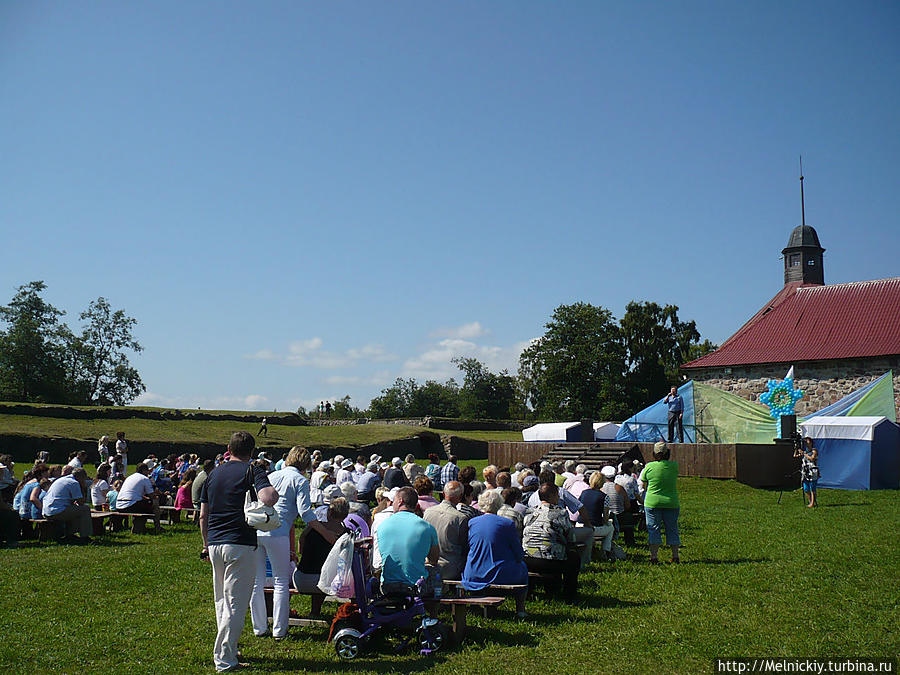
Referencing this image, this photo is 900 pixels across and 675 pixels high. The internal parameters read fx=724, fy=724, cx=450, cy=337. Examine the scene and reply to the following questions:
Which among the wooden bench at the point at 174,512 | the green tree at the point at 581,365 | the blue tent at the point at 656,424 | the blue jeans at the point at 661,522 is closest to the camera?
the blue jeans at the point at 661,522

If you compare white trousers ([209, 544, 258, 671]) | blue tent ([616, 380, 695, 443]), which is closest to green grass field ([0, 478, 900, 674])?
white trousers ([209, 544, 258, 671])

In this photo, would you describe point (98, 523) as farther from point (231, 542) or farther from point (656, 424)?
point (656, 424)

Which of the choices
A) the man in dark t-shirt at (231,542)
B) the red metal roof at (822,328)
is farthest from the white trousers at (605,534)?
the red metal roof at (822,328)

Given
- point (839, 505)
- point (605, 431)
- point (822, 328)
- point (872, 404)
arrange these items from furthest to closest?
point (822, 328) → point (605, 431) → point (872, 404) → point (839, 505)

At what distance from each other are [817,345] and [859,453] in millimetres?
13968

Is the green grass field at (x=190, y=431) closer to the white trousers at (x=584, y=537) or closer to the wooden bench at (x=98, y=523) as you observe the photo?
the wooden bench at (x=98, y=523)

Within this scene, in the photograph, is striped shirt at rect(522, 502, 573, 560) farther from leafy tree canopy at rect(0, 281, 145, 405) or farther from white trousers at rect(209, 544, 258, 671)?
leafy tree canopy at rect(0, 281, 145, 405)

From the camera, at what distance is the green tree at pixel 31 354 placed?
63.9 meters

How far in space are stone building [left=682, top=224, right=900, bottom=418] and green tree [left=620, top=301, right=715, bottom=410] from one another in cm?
1856

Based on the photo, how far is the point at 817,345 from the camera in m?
35.9

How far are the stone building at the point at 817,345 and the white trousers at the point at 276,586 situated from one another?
110 feet

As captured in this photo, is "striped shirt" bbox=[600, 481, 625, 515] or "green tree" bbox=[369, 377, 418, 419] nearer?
"striped shirt" bbox=[600, 481, 625, 515]

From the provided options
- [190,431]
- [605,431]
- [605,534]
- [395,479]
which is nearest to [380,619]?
[605,534]

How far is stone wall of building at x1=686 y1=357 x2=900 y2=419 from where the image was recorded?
33.4 metres
